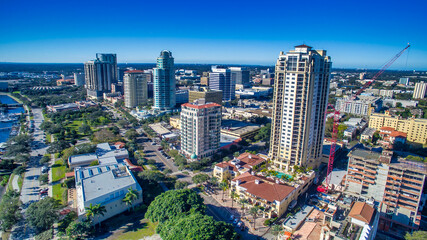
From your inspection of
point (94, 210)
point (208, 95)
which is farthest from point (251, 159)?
point (208, 95)

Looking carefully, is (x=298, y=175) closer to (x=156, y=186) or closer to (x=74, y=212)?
(x=156, y=186)

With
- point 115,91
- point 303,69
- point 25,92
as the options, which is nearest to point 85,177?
point 303,69

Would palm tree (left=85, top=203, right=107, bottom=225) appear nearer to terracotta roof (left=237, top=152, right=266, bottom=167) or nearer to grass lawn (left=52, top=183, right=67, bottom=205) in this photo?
grass lawn (left=52, top=183, right=67, bottom=205)

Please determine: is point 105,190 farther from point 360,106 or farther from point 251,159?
point 360,106

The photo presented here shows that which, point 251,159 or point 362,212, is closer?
point 362,212

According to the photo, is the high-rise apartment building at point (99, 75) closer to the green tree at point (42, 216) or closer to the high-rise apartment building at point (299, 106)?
the green tree at point (42, 216)

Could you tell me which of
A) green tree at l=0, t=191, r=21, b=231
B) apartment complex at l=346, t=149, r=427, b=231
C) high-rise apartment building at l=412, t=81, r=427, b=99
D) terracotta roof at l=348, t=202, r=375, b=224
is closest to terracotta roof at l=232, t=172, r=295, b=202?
terracotta roof at l=348, t=202, r=375, b=224
